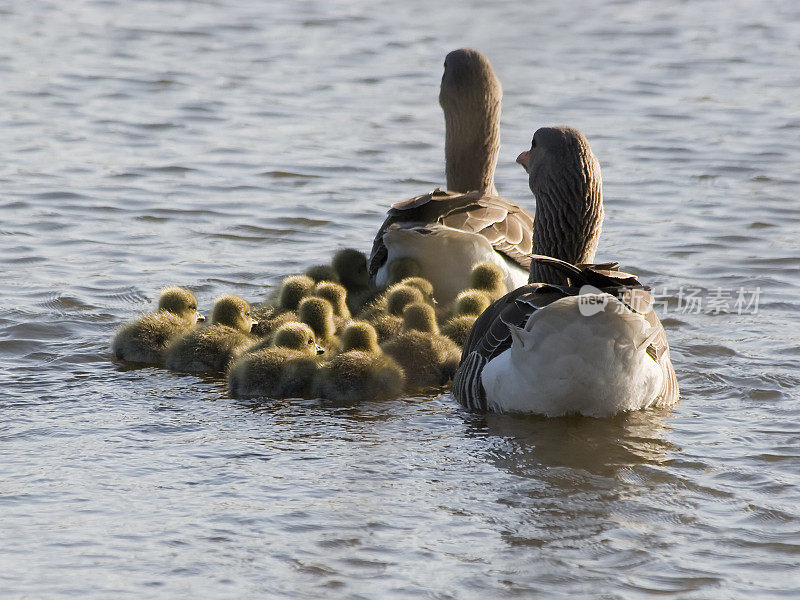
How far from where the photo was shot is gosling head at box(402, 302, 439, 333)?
6727mm

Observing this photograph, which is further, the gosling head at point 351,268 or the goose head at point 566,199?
the gosling head at point 351,268

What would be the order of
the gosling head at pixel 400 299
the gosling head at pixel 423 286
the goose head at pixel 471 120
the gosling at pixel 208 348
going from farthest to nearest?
the goose head at pixel 471 120
the gosling head at pixel 423 286
the gosling head at pixel 400 299
the gosling at pixel 208 348

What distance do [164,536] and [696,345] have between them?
A: 12.3 ft

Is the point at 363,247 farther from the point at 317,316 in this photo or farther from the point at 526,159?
the point at 526,159

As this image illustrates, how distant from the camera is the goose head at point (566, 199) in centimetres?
636

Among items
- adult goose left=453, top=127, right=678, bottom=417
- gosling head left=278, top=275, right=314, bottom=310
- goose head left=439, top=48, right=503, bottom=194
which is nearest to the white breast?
adult goose left=453, top=127, right=678, bottom=417

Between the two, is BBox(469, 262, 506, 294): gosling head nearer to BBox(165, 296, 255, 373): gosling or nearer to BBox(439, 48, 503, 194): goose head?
BBox(439, 48, 503, 194): goose head

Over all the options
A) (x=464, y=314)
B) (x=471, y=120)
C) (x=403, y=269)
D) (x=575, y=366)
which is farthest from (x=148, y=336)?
(x=471, y=120)

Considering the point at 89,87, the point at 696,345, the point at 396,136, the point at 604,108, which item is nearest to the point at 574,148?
the point at 696,345

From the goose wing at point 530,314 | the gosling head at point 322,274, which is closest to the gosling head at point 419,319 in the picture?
the goose wing at point 530,314

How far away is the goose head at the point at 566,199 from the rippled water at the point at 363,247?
660mm

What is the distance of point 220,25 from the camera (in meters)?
15.8
